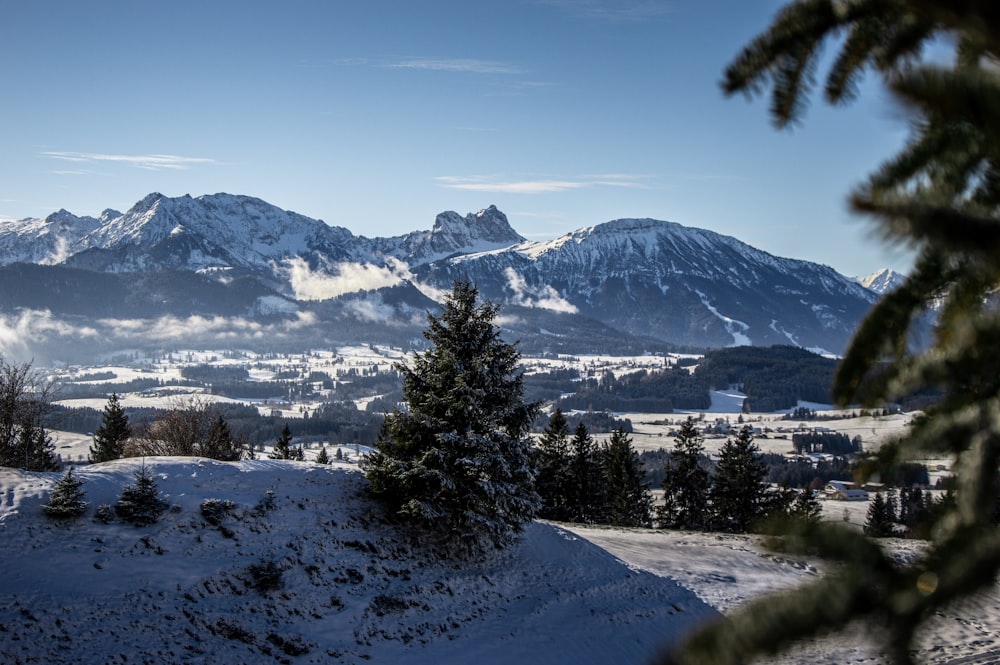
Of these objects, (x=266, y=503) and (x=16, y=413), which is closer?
(x=266, y=503)

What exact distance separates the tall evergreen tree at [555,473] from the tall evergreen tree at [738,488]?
10760 millimetres

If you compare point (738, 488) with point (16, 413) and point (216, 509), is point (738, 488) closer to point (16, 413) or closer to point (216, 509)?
point (216, 509)

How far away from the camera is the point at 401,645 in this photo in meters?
19.2

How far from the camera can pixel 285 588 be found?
65.6 feet

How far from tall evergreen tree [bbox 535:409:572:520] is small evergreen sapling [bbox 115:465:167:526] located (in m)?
29.9

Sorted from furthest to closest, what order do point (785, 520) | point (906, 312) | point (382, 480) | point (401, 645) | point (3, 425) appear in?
point (3, 425), point (382, 480), point (401, 645), point (906, 312), point (785, 520)

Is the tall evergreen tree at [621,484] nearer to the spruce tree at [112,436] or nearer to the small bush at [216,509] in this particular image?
the small bush at [216,509]

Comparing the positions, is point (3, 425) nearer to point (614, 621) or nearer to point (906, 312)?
point (614, 621)

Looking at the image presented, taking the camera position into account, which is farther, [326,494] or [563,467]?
[563,467]

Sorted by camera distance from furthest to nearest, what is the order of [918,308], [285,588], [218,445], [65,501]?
[218,445] < [285,588] < [65,501] < [918,308]

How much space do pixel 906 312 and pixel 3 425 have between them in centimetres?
4024

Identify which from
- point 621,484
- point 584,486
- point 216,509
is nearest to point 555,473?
point 584,486

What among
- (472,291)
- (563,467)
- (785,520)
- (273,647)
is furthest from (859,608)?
(563,467)

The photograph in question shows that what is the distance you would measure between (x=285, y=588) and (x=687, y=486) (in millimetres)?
36741
